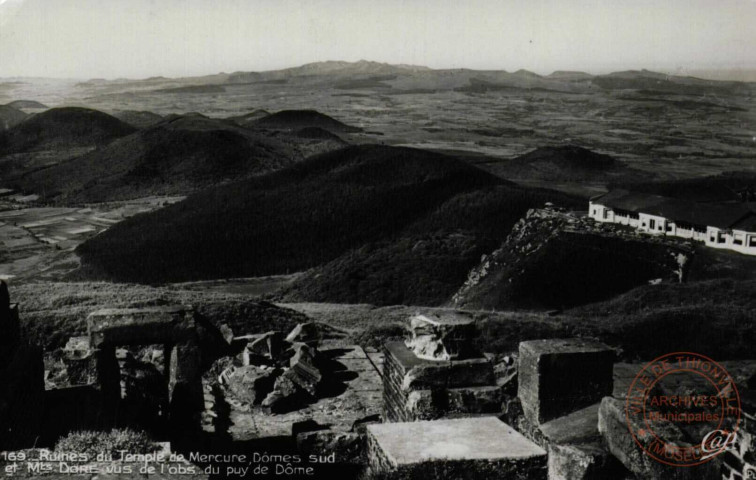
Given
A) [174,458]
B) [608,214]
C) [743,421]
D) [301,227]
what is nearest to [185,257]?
[301,227]

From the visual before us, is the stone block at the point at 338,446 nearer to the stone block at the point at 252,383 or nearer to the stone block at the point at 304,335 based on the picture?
the stone block at the point at 252,383

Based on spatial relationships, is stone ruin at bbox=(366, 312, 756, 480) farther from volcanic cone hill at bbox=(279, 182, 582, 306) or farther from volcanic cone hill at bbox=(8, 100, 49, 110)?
volcanic cone hill at bbox=(8, 100, 49, 110)

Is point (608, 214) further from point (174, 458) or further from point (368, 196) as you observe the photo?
point (174, 458)

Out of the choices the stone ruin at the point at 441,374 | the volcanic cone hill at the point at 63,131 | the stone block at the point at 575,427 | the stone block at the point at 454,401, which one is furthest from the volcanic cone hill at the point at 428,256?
the stone block at the point at 575,427

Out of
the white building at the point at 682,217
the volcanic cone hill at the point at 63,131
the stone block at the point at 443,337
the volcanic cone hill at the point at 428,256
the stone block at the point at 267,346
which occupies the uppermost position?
the volcanic cone hill at the point at 63,131

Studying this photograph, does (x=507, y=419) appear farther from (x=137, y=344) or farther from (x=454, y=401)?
(x=137, y=344)
